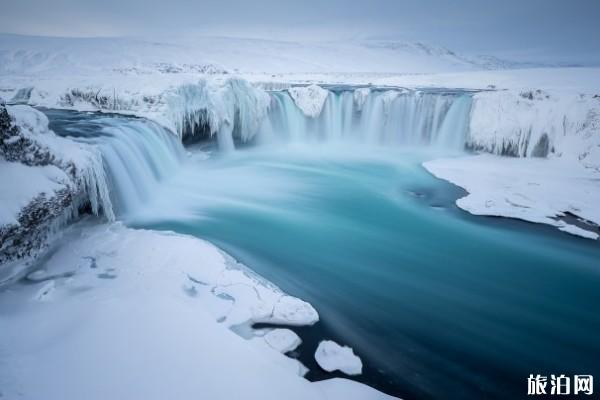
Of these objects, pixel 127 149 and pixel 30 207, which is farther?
pixel 127 149

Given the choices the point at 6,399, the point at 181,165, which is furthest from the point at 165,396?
the point at 181,165

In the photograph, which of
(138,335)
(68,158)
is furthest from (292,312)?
(68,158)

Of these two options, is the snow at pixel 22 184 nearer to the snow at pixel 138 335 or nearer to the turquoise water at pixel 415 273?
the snow at pixel 138 335

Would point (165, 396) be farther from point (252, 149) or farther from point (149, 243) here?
point (252, 149)

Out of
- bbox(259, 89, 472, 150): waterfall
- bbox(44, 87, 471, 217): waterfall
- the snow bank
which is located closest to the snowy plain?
the snow bank

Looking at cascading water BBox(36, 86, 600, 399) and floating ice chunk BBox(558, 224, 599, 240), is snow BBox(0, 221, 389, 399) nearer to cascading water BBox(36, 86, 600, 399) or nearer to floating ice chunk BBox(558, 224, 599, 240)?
cascading water BBox(36, 86, 600, 399)

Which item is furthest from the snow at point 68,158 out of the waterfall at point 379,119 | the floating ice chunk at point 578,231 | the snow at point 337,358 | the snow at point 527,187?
the waterfall at point 379,119

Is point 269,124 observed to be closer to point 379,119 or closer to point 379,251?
point 379,119
